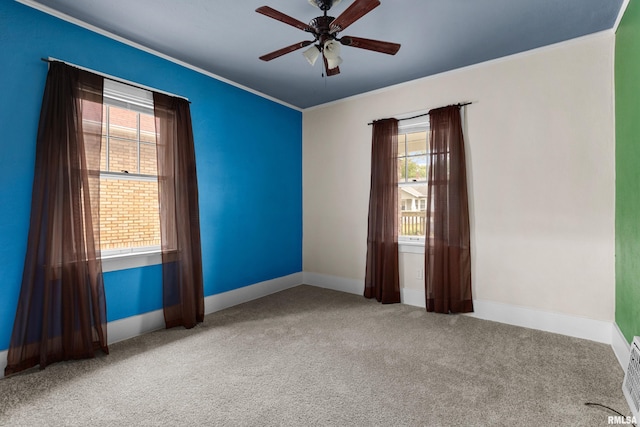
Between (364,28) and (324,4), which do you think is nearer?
(324,4)

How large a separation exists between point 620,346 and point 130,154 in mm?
4556

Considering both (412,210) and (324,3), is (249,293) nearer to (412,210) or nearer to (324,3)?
(412,210)

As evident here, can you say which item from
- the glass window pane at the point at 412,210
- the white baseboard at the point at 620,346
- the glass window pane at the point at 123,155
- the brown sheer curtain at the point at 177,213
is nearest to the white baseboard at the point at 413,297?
the glass window pane at the point at 412,210

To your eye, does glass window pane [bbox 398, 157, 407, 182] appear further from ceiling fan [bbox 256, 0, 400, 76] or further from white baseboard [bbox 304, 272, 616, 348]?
ceiling fan [bbox 256, 0, 400, 76]

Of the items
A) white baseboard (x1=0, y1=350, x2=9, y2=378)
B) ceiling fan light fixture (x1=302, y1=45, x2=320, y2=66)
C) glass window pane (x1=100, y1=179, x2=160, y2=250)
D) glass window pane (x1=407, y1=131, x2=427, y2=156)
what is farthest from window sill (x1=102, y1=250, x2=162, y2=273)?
glass window pane (x1=407, y1=131, x2=427, y2=156)

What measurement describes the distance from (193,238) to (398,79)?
3.03 m

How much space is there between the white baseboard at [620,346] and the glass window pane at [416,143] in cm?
248

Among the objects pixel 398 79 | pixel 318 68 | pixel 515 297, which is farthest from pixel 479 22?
pixel 515 297

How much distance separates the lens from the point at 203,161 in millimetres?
3561

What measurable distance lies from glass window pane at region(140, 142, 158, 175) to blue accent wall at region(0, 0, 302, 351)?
449mm

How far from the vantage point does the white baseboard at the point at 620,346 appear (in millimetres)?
2296

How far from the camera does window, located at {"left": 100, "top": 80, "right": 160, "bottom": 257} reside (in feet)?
9.45

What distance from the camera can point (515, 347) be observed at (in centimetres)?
270

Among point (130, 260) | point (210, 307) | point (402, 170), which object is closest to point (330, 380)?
point (210, 307)
